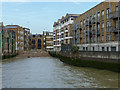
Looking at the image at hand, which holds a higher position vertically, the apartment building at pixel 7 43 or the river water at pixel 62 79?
the apartment building at pixel 7 43

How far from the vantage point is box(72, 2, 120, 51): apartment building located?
37625mm

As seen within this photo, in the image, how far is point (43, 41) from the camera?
492ft

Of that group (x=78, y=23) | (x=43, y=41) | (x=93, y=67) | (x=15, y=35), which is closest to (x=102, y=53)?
(x=93, y=67)

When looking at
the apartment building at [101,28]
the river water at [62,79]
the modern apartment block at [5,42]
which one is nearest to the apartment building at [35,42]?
the modern apartment block at [5,42]

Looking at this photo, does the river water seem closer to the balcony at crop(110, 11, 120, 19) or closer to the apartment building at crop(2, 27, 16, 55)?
the balcony at crop(110, 11, 120, 19)

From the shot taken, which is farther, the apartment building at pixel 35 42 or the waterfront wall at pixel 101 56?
the apartment building at pixel 35 42

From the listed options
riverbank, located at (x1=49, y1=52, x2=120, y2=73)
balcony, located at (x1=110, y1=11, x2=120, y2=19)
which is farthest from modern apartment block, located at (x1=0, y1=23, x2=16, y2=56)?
balcony, located at (x1=110, y1=11, x2=120, y2=19)

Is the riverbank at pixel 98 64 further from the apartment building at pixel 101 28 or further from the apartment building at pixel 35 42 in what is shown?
the apartment building at pixel 35 42

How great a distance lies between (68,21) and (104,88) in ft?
193

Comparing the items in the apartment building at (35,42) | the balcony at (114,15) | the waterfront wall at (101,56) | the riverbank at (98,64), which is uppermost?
the balcony at (114,15)

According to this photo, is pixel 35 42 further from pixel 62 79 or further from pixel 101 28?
pixel 62 79

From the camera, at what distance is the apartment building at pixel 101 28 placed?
3762 centimetres

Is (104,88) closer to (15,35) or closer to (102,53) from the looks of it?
(102,53)

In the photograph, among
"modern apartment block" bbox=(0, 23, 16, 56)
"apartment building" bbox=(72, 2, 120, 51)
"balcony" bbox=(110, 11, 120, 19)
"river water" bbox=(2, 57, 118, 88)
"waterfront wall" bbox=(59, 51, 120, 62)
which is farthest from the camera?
"modern apartment block" bbox=(0, 23, 16, 56)
